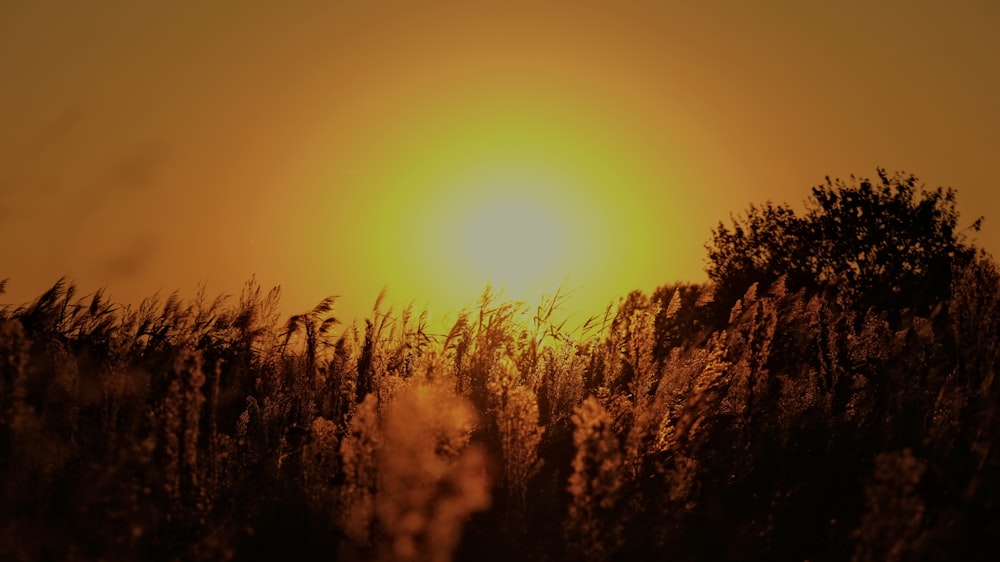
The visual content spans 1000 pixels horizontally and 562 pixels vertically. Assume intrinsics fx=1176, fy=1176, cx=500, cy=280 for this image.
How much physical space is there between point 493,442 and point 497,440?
39 mm

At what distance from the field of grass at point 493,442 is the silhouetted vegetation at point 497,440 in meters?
0.03

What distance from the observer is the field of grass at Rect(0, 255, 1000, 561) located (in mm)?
7145

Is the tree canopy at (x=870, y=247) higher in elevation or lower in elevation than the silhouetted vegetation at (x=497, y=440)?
higher

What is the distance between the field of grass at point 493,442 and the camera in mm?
7145

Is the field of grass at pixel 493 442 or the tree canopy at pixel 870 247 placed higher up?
the tree canopy at pixel 870 247

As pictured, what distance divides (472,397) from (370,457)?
12.5 feet

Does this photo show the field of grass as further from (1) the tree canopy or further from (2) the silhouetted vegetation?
(1) the tree canopy

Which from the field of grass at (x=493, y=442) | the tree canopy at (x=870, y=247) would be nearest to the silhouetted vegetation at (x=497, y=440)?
the field of grass at (x=493, y=442)

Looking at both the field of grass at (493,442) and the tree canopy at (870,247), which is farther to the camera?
the tree canopy at (870,247)

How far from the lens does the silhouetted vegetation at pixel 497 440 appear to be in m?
7.15

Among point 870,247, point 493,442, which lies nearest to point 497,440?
point 493,442

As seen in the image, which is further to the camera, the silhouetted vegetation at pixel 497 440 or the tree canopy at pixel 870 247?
the tree canopy at pixel 870 247

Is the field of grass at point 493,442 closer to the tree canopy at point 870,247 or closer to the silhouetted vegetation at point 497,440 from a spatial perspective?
the silhouetted vegetation at point 497,440

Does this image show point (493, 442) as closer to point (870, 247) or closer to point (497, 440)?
point (497, 440)
